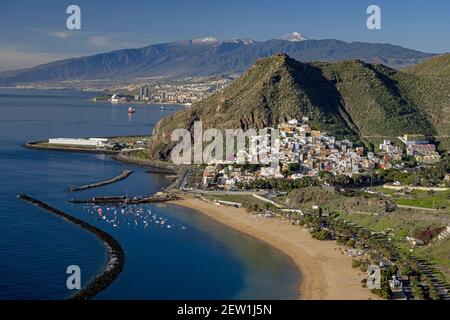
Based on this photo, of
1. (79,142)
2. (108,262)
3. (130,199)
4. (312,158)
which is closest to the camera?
(108,262)

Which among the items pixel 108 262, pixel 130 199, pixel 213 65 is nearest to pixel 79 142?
pixel 130 199

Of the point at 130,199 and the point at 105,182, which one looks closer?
the point at 130,199

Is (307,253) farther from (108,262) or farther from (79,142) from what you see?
(79,142)

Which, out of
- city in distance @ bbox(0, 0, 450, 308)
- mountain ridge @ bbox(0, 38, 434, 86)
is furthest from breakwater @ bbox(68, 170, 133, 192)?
mountain ridge @ bbox(0, 38, 434, 86)

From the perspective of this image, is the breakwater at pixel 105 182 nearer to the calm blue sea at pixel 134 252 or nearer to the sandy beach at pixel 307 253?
the calm blue sea at pixel 134 252

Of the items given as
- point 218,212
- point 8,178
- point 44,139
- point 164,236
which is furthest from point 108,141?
point 164,236

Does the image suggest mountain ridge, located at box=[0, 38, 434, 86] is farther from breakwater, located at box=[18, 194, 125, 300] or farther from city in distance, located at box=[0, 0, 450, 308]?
breakwater, located at box=[18, 194, 125, 300]

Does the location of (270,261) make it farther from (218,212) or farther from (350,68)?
(350,68)
